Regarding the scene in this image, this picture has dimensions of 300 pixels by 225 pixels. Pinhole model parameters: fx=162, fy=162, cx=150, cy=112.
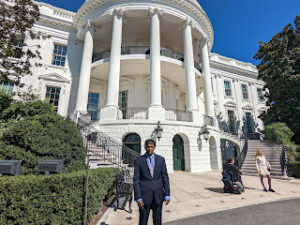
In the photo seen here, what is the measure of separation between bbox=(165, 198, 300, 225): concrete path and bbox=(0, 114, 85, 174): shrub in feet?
10.9

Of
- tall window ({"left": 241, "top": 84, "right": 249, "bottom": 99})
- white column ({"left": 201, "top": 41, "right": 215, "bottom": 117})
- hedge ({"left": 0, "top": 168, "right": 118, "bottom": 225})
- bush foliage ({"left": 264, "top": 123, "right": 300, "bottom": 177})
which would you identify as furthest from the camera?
tall window ({"left": 241, "top": 84, "right": 249, "bottom": 99})

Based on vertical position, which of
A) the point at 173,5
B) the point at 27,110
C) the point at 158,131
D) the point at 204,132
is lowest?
the point at 158,131

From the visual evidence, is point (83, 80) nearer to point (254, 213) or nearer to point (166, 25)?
point (166, 25)

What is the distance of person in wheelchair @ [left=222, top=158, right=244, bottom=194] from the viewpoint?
5.92 meters

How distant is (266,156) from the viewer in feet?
41.1

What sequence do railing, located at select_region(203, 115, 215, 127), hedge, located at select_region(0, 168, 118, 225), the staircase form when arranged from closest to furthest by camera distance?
hedge, located at select_region(0, 168, 118, 225) → the staircase → railing, located at select_region(203, 115, 215, 127)

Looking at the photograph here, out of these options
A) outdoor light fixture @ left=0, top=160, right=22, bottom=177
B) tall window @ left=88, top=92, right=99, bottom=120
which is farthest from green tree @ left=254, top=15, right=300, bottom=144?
outdoor light fixture @ left=0, top=160, right=22, bottom=177

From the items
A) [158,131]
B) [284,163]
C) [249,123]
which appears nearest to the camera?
[284,163]

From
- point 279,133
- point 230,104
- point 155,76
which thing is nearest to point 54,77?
point 155,76

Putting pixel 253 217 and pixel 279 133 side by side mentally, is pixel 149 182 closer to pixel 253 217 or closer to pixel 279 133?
pixel 253 217

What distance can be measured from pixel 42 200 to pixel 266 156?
14.7 metres

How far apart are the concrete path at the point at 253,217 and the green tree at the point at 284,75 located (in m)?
13.4

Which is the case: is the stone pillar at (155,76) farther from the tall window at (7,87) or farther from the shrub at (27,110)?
the tall window at (7,87)

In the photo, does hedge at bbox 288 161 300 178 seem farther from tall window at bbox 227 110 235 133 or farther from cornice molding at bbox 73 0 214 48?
cornice molding at bbox 73 0 214 48
